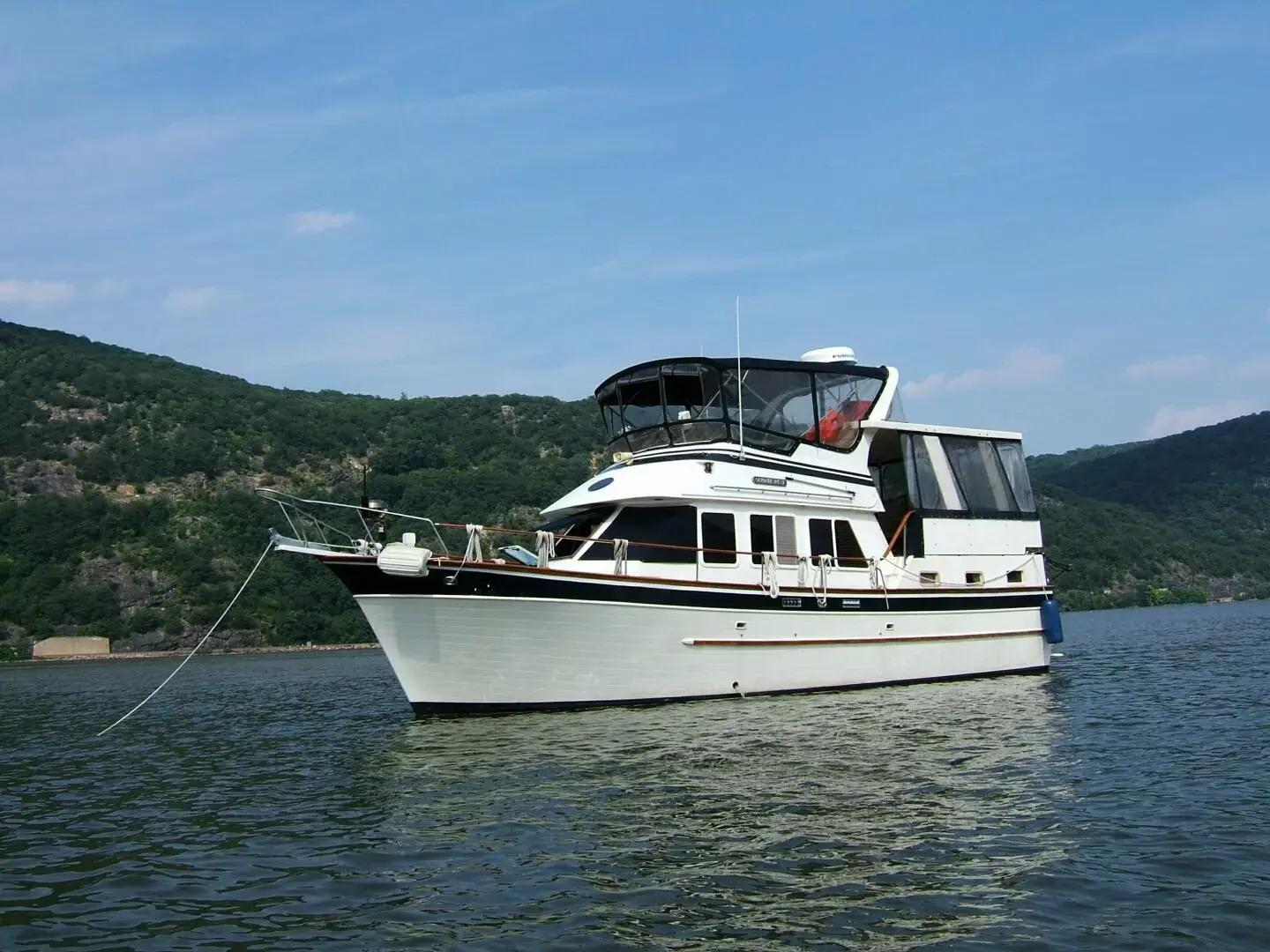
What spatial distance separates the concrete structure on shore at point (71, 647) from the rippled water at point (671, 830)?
40392mm

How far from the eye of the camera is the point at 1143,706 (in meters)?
16.7

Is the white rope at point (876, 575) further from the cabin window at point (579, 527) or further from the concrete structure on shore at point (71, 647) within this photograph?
the concrete structure on shore at point (71, 647)

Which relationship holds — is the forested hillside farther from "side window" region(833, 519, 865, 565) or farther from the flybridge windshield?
"side window" region(833, 519, 865, 565)

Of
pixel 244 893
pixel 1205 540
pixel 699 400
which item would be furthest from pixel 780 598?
pixel 1205 540

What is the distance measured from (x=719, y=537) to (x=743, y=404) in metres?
2.66

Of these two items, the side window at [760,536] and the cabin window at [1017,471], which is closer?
the side window at [760,536]

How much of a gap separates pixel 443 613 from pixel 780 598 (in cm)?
555

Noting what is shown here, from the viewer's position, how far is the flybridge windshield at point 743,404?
1912 centimetres

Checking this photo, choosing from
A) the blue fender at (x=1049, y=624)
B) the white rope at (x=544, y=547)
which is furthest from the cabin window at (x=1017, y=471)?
the white rope at (x=544, y=547)

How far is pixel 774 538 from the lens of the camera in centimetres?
1850

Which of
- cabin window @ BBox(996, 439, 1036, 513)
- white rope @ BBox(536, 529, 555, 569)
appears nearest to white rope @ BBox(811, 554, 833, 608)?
white rope @ BBox(536, 529, 555, 569)

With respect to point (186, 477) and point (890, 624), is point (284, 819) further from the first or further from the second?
point (186, 477)

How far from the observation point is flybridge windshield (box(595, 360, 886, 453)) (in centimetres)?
1912

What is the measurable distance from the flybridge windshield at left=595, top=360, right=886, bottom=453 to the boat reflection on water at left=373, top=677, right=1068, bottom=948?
218 inches
